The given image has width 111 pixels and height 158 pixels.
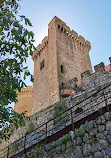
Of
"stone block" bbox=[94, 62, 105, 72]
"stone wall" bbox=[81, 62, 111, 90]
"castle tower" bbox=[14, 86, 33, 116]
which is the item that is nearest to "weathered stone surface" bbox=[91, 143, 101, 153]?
"stone wall" bbox=[81, 62, 111, 90]

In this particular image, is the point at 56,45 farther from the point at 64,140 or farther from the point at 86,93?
the point at 64,140

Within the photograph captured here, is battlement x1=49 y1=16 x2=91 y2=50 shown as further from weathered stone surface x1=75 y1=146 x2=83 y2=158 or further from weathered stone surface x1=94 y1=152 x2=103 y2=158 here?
weathered stone surface x1=94 y1=152 x2=103 y2=158

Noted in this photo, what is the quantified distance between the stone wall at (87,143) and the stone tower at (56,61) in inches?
348

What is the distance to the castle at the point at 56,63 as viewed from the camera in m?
15.6

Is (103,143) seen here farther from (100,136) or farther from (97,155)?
(97,155)

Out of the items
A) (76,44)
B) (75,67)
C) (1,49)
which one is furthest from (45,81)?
(1,49)

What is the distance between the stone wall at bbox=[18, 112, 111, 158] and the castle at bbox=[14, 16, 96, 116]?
8714 mm

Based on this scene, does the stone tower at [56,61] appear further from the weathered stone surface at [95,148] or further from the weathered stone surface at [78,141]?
the weathered stone surface at [95,148]

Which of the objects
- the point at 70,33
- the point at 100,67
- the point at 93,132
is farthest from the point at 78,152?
the point at 70,33

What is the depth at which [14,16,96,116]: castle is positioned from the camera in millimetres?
15556

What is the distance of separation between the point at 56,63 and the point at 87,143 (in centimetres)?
1197

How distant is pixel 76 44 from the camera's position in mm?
20406

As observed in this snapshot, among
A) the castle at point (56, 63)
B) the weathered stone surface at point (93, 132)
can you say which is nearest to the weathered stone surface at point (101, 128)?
the weathered stone surface at point (93, 132)

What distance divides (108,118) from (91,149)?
2.89 feet
